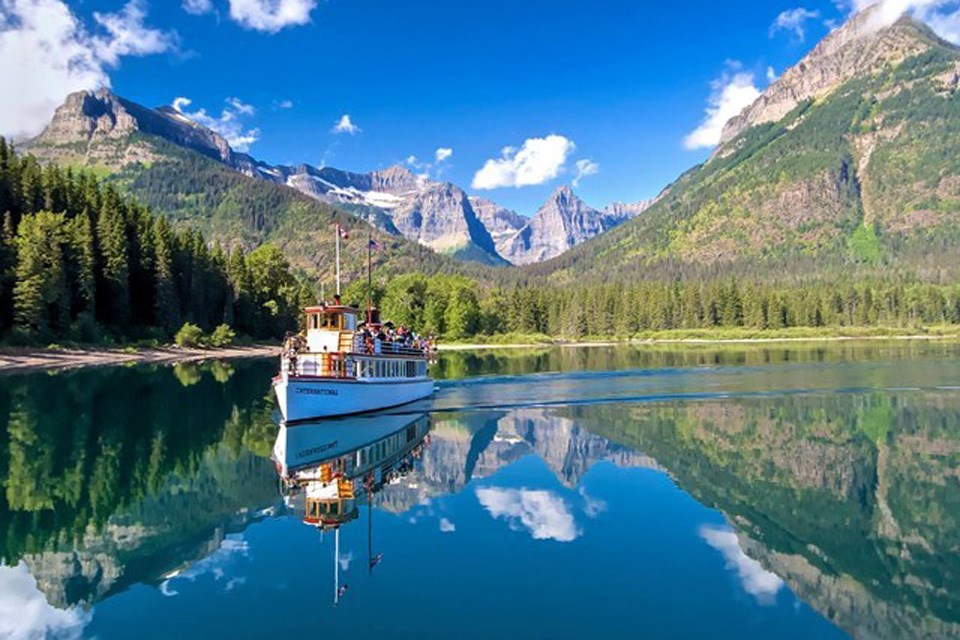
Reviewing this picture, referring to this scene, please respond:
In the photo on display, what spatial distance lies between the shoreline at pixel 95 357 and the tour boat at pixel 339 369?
49430mm

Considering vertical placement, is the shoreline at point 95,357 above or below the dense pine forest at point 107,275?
below

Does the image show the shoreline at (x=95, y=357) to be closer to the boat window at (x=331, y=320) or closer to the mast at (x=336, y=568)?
the boat window at (x=331, y=320)

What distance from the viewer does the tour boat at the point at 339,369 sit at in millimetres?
42906

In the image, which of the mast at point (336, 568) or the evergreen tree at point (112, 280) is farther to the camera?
the evergreen tree at point (112, 280)

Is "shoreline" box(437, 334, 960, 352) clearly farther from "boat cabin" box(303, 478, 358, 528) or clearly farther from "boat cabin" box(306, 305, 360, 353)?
"boat cabin" box(303, 478, 358, 528)

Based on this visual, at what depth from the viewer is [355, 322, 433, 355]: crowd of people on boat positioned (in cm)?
4841

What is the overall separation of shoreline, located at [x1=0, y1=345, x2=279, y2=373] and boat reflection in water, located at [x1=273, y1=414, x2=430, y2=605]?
182 feet

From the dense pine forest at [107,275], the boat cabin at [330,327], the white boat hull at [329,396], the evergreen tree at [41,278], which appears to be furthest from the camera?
the dense pine forest at [107,275]

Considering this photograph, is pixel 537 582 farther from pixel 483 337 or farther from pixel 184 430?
pixel 483 337

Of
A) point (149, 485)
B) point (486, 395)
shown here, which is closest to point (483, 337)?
point (486, 395)

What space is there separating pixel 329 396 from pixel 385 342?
7968 mm

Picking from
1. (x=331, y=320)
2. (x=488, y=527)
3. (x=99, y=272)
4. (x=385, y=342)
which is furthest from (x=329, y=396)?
(x=99, y=272)

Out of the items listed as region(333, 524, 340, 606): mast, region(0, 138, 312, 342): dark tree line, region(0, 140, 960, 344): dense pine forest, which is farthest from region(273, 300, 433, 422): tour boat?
region(0, 138, 312, 342): dark tree line

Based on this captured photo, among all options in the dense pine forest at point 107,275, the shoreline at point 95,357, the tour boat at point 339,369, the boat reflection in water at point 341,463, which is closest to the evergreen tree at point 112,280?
the dense pine forest at point 107,275
